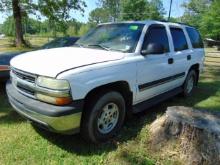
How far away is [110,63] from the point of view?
4004 millimetres

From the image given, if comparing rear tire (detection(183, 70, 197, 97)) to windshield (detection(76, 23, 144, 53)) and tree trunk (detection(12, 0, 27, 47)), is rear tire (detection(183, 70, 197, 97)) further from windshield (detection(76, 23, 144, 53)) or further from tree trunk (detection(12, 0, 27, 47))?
tree trunk (detection(12, 0, 27, 47))

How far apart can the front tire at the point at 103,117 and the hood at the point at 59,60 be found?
21.2 inches

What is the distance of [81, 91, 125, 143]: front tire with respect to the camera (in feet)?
12.6

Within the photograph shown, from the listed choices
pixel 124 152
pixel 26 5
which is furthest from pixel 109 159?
pixel 26 5

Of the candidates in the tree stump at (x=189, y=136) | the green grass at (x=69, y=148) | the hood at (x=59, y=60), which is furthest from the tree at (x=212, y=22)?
the green grass at (x=69, y=148)

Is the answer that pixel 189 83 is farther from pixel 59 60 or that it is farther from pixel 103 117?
pixel 59 60

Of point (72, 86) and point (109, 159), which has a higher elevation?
point (72, 86)

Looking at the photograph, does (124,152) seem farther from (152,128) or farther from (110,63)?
(110,63)

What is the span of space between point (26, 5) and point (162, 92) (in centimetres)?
2031

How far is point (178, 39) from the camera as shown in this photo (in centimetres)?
601

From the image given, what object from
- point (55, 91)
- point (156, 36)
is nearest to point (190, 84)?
point (156, 36)

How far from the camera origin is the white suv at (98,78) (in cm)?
350

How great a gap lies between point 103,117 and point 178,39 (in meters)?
2.89

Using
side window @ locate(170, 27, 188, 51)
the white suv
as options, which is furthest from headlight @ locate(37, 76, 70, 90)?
side window @ locate(170, 27, 188, 51)
